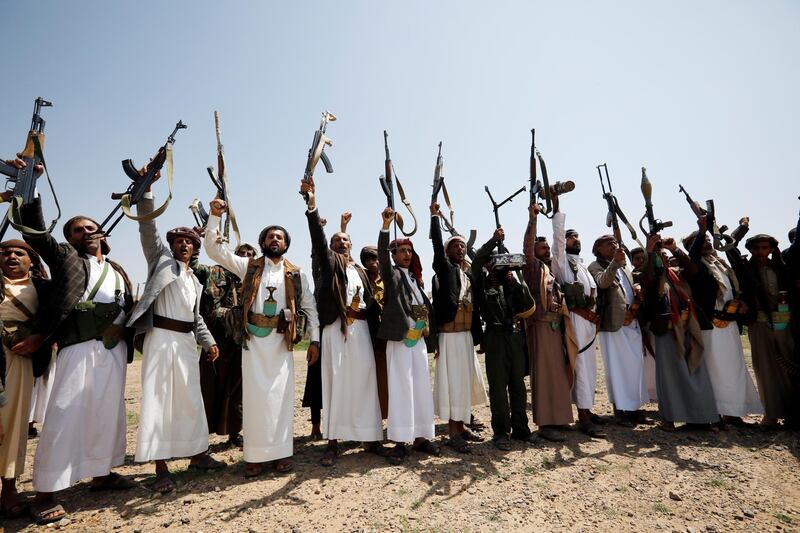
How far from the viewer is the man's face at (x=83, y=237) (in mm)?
3977

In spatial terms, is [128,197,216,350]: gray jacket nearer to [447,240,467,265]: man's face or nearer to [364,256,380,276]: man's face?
[364,256,380,276]: man's face

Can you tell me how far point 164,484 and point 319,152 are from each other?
11.7 ft

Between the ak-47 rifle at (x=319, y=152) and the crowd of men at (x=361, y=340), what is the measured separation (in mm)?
222

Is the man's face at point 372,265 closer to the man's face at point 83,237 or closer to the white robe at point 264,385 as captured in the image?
the white robe at point 264,385

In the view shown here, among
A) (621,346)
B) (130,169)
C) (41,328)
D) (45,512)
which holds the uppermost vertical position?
(130,169)

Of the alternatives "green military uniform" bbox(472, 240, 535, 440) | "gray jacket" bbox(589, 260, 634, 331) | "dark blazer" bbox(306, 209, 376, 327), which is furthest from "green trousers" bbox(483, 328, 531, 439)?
"dark blazer" bbox(306, 209, 376, 327)

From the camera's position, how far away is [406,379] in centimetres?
454

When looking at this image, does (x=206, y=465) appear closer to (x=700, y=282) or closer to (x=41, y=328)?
(x=41, y=328)

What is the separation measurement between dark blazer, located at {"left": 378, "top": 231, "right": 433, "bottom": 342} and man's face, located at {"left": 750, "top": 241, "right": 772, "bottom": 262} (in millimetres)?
4938

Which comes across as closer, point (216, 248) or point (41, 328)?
point (41, 328)

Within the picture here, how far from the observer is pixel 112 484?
3.89 m

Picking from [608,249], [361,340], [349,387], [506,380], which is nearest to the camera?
[349,387]

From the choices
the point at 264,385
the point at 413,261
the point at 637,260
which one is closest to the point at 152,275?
the point at 264,385

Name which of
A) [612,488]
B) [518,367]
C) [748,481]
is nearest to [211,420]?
[518,367]
